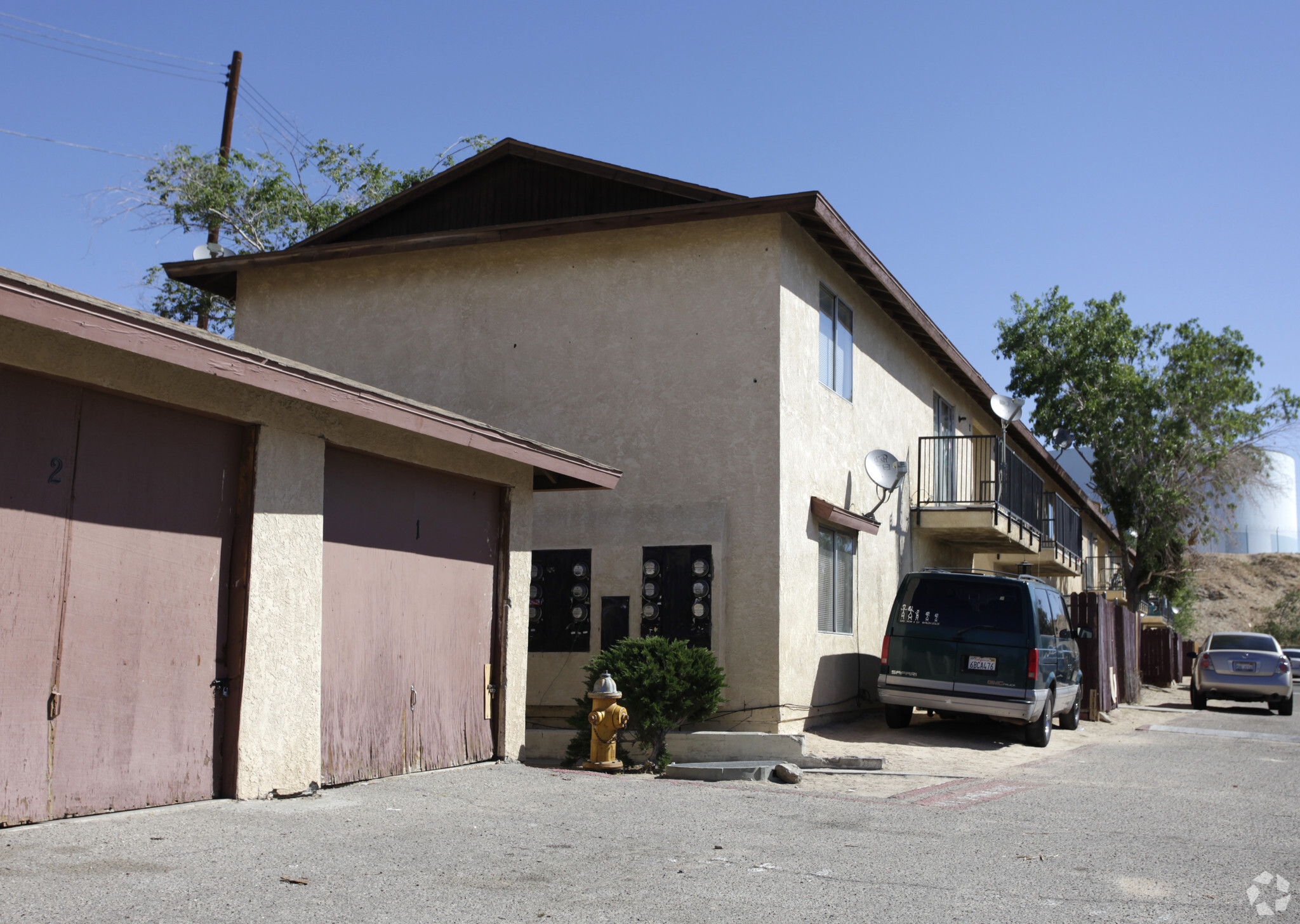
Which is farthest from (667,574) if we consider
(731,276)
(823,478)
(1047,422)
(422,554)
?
(1047,422)

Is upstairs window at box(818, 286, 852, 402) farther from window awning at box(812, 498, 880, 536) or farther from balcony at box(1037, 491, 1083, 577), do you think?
balcony at box(1037, 491, 1083, 577)

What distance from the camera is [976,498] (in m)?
24.1

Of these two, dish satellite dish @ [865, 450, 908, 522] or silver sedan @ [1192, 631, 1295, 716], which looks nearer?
dish satellite dish @ [865, 450, 908, 522]

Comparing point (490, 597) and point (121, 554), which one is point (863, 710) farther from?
point (121, 554)

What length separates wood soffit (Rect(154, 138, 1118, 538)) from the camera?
13.7 m

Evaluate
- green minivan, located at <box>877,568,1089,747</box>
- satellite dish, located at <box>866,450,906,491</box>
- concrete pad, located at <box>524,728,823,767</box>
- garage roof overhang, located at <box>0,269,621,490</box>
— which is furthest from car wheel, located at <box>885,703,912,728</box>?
garage roof overhang, located at <box>0,269,621,490</box>

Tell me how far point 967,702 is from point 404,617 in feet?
24.9

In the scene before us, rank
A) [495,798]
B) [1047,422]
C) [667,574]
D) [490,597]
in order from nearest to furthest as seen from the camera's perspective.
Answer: [495,798]
[490,597]
[667,574]
[1047,422]

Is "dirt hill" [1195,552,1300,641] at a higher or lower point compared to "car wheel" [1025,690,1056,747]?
higher

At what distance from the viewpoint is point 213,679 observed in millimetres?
7145

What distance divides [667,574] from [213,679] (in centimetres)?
718

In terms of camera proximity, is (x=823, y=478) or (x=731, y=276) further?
(x=823, y=478)

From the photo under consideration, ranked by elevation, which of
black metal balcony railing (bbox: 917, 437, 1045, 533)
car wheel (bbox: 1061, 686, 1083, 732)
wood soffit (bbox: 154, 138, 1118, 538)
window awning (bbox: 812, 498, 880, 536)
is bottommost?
car wheel (bbox: 1061, 686, 1083, 732)

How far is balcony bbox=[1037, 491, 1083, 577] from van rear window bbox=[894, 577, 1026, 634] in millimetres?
10841
